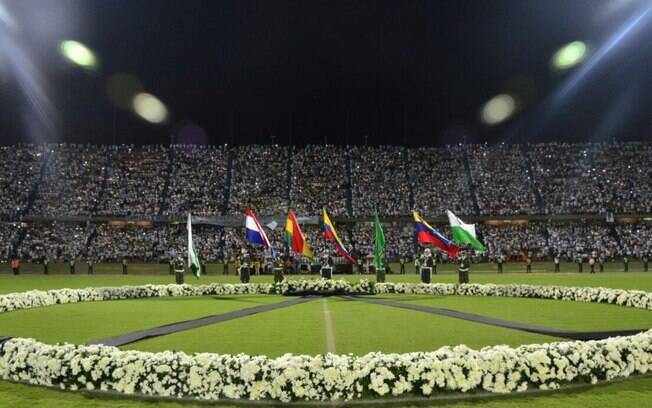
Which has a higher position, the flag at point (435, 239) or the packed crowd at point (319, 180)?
the packed crowd at point (319, 180)

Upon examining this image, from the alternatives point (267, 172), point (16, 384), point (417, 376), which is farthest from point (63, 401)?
point (267, 172)

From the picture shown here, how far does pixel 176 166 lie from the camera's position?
65.6m

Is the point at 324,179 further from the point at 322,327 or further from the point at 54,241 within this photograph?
the point at 322,327

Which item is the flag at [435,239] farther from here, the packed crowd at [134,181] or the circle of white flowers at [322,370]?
the packed crowd at [134,181]

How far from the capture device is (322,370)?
8.18 m

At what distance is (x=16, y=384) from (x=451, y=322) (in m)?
10.6

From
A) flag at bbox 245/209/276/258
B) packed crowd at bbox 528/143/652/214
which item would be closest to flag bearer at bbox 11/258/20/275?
flag at bbox 245/209/276/258

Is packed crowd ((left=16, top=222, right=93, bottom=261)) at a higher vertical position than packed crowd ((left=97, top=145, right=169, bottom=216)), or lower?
lower

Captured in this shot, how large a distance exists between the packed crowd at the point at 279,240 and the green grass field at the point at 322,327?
30.4 meters

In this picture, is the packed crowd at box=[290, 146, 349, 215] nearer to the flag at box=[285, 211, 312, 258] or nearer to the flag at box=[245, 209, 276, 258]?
the flag at box=[285, 211, 312, 258]

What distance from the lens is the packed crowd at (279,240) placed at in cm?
5331

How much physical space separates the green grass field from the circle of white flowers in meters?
0.26

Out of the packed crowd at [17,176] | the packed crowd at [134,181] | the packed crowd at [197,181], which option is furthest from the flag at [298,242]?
the packed crowd at [17,176]

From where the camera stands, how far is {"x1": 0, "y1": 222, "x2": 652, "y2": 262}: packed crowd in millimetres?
53312
